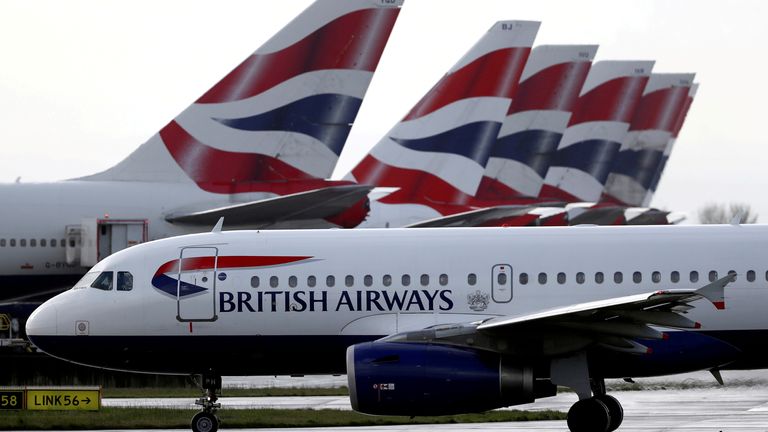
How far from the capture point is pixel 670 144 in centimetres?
7400

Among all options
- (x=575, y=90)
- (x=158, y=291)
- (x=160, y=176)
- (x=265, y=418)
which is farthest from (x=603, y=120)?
(x=158, y=291)

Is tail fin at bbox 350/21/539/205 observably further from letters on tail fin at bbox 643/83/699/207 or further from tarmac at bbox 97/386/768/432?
letters on tail fin at bbox 643/83/699/207

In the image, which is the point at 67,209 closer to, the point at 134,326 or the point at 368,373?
the point at 134,326

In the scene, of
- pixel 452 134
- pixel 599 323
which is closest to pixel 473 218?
pixel 452 134

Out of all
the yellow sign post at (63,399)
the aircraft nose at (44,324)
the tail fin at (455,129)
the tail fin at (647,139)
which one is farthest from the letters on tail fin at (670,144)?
the aircraft nose at (44,324)

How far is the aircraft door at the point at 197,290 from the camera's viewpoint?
22422 mm

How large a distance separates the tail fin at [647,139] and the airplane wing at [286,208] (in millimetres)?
32211

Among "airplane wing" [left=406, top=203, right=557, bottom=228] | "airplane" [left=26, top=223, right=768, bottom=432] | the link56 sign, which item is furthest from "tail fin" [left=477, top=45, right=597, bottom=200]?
"airplane" [left=26, top=223, right=768, bottom=432]

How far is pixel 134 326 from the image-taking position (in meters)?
22.5

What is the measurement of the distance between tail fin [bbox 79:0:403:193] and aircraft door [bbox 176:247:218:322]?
13221mm

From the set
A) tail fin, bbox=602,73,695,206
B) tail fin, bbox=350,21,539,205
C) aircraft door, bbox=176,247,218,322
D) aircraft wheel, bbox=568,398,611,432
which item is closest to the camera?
aircraft wheel, bbox=568,398,611,432

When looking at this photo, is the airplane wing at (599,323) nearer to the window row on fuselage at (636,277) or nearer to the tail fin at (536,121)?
the window row on fuselage at (636,277)

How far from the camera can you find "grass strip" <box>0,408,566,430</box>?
2598 centimetres

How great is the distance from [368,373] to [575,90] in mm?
36125
